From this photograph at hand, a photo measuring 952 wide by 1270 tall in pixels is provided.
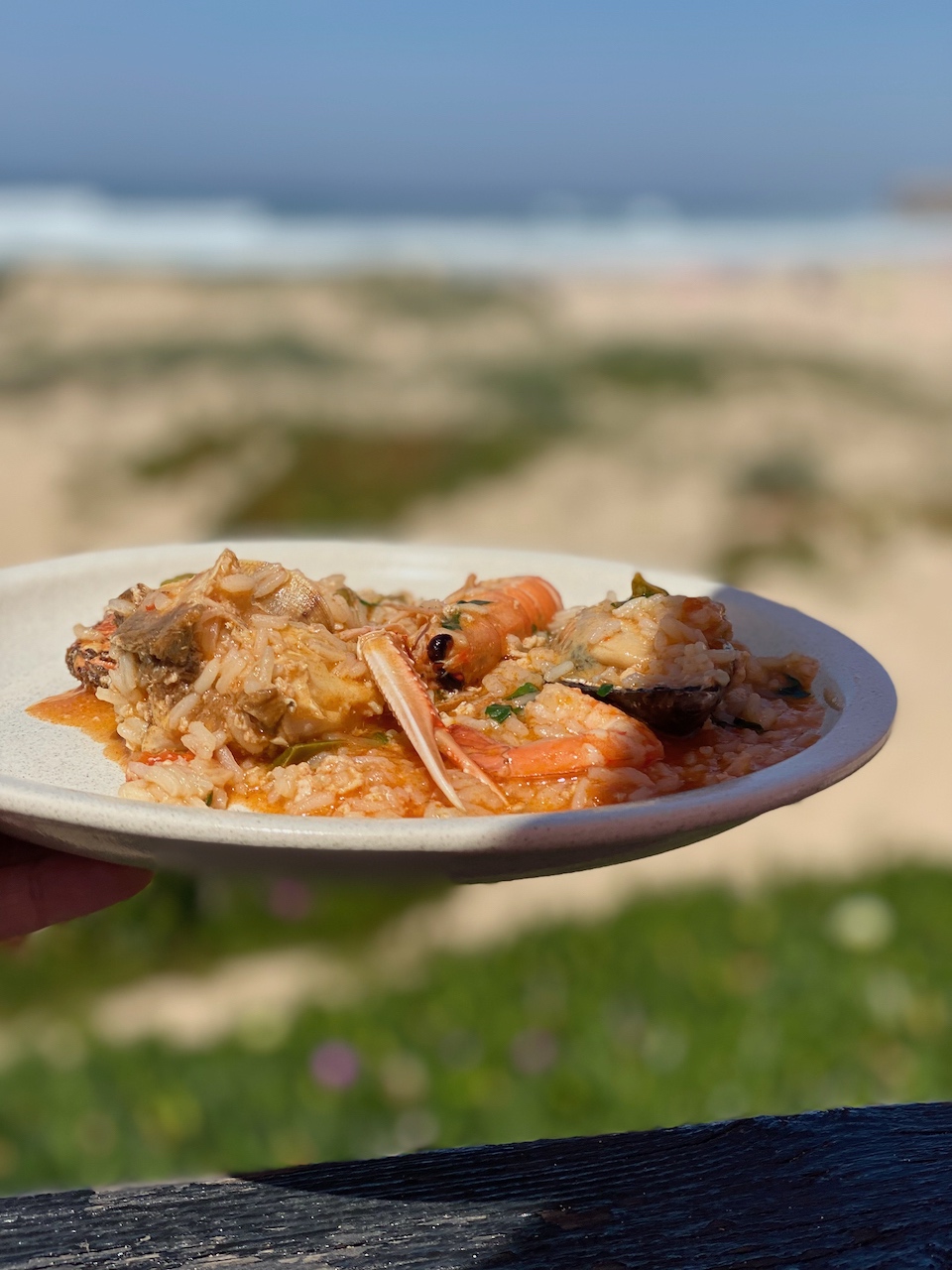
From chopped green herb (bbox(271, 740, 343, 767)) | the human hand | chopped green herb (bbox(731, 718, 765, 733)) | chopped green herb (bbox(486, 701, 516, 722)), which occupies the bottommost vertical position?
the human hand

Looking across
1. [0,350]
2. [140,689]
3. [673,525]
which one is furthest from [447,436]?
[140,689]

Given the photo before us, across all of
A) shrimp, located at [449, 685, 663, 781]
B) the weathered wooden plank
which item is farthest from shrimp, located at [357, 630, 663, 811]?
the weathered wooden plank

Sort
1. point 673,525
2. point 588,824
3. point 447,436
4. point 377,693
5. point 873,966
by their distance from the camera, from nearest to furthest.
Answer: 1. point 588,824
2. point 377,693
3. point 873,966
4. point 673,525
5. point 447,436

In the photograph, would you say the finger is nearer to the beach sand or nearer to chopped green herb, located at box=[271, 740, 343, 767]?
chopped green herb, located at box=[271, 740, 343, 767]

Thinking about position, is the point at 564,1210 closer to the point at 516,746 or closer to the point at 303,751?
the point at 516,746

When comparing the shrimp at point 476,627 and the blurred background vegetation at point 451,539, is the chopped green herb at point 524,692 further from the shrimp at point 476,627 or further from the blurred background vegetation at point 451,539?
the blurred background vegetation at point 451,539

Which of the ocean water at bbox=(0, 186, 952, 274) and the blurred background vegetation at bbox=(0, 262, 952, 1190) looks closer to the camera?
the blurred background vegetation at bbox=(0, 262, 952, 1190)

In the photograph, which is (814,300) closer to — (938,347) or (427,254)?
(938,347)
